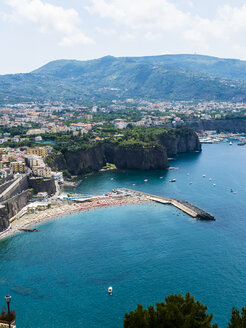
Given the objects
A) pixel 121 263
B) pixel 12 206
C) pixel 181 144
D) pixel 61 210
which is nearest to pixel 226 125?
pixel 181 144

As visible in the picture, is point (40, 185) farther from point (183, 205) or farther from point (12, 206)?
point (183, 205)

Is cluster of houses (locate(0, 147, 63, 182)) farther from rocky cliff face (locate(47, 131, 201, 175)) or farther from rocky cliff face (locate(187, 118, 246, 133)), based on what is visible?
rocky cliff face (locate(187, 118, 246, 133))

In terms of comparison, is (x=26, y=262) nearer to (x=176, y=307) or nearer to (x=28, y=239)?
(x=28, y=239)

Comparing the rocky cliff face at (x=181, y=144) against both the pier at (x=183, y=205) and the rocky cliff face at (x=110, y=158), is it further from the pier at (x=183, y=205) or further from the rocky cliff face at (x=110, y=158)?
the pier at (x=183, y=205)

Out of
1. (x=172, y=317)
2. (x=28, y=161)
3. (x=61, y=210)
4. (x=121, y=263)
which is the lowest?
(x=121, y=263)

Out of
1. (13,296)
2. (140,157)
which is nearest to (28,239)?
(13,296)

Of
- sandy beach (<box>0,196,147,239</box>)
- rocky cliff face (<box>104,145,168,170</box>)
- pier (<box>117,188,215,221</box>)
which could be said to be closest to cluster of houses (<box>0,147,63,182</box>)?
sandy beach (<box>0,196,147,239</box>)
